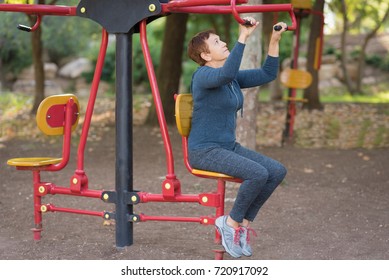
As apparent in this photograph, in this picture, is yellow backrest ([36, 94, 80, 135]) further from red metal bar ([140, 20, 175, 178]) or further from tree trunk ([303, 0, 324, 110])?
tree trunk ([303, 0, 324, 110])

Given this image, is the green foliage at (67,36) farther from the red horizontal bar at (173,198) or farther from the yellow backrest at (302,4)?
the red horizontal bar at (173,198)

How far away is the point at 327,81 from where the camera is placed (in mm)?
21469

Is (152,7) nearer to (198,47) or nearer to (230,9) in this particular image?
(198,47)

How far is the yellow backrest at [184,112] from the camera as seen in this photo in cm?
377

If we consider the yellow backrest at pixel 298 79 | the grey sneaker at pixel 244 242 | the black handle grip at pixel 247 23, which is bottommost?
the grey sneaker at pixel 244 242

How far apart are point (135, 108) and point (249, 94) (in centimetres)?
702

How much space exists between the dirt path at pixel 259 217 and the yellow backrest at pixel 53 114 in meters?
0.74

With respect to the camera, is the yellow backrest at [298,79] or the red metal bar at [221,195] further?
the yellow backrest at [298,79]

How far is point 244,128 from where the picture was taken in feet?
20.1

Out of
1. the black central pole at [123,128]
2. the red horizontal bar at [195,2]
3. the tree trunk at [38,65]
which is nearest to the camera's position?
the red horizontal bar at [195,2]

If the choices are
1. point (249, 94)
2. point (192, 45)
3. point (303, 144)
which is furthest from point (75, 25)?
point (192, 45)

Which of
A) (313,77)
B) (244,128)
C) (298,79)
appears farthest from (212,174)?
(313,77)

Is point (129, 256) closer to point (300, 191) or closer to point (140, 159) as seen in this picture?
point (300, 191)

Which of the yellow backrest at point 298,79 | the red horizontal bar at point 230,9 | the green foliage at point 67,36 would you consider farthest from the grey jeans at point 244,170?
the green foliage at point 67,36
